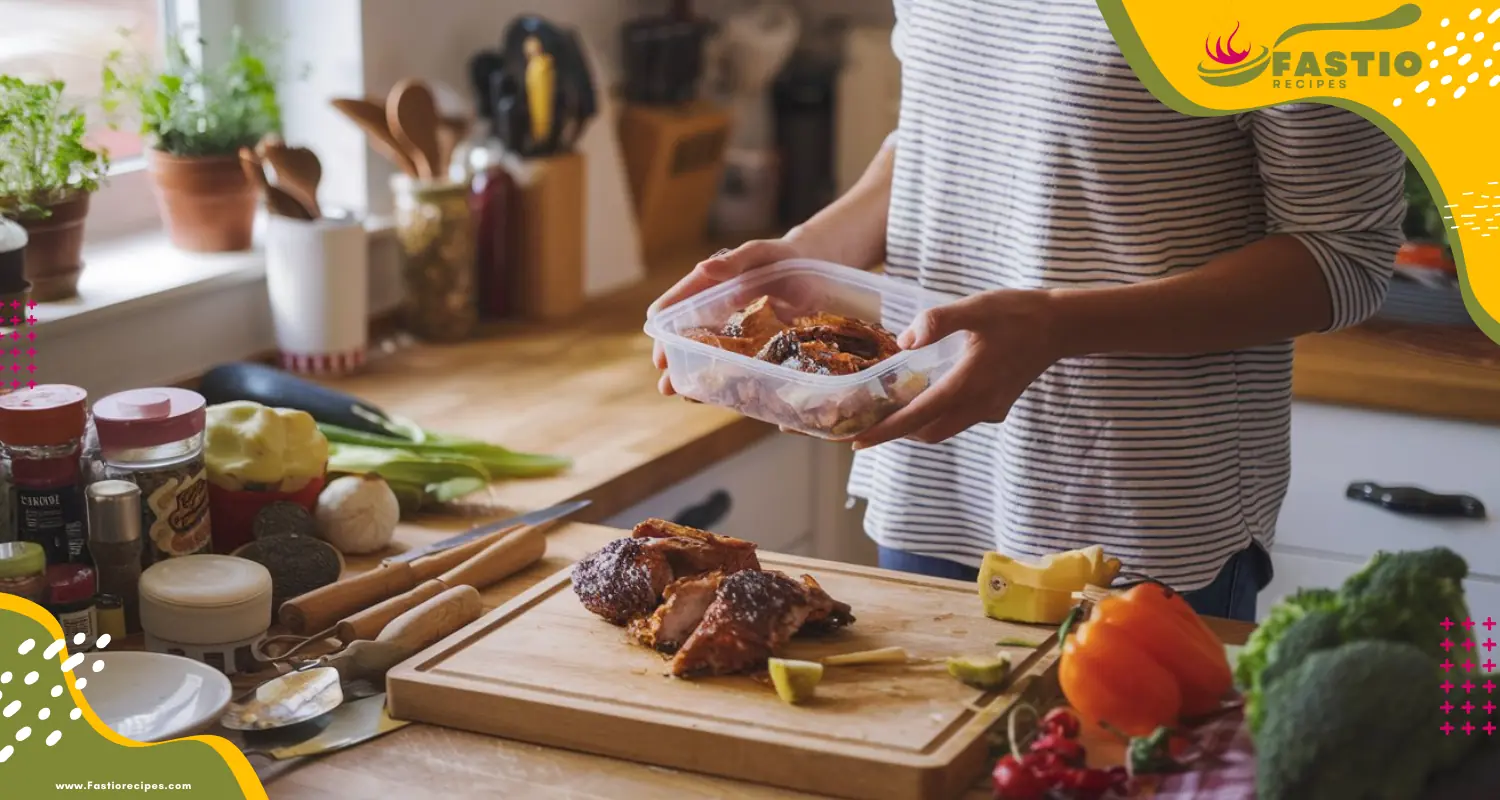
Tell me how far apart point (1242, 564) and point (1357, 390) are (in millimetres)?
650

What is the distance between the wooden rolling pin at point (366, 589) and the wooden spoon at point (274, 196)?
78 cm

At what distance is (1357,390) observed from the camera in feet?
6.88

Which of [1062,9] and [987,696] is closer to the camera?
[987,696]

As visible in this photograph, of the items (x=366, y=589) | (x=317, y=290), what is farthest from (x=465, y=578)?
(x=317, y=290)

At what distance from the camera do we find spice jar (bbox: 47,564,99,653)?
4.17 ft

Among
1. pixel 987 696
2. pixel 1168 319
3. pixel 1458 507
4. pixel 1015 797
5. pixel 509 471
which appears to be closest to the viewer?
pixel 1015 797

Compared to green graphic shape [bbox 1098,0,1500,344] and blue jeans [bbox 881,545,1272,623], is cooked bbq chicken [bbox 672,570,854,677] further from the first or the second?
green graphic shape [bbox 1098,0,1500,344]

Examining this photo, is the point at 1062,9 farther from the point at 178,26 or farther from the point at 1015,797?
the point at 178,26

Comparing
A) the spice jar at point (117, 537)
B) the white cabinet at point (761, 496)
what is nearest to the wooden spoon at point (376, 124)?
the white cabinet at point (761, 496)

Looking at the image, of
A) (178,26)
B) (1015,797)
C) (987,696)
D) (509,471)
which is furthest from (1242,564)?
(178,26)

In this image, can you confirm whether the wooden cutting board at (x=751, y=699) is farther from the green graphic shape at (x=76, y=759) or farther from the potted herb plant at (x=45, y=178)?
the potted herb plant at (x=45, y=178)

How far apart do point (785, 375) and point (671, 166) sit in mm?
1594

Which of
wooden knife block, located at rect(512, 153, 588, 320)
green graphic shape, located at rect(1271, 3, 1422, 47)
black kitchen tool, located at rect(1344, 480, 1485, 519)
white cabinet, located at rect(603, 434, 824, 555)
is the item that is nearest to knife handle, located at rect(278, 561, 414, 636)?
white cabinet, located at rect(603, 434, 824, 555)

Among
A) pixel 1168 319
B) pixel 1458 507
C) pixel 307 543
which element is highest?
pixel 1168 319
